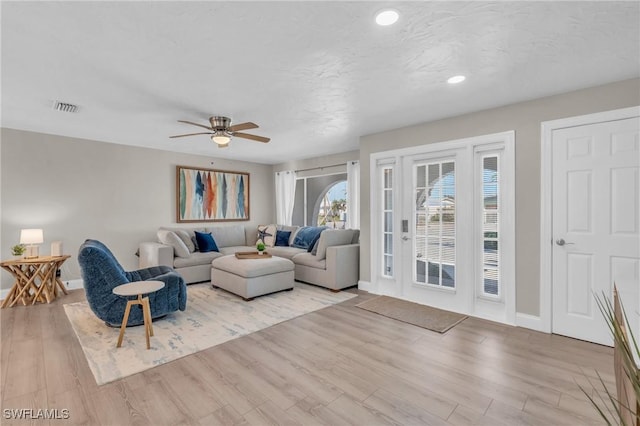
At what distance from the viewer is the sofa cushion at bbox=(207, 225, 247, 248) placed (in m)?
6.05

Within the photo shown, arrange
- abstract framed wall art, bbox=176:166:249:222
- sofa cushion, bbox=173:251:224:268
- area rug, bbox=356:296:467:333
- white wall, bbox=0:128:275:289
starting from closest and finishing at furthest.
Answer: area rug, bbox=356:296:467:333 < white wall, bbox=0:128:275:289 < sofa cushion, bbox=173:251:224:268 < abstract framed wall art, bbox=176:166:249:222

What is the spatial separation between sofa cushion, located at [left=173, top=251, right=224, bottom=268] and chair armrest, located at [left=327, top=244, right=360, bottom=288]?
2.12 m

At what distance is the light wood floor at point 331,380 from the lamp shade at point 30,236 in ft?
4.06

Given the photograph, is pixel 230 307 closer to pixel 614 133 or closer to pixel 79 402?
pixel 79 402

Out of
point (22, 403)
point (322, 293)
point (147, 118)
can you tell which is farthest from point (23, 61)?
point (322, 293)

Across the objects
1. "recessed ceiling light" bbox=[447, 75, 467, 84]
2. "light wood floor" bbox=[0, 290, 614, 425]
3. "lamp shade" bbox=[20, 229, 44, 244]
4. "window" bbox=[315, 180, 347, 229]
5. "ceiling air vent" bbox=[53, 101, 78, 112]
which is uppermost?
"recessed ceiling light" bbox=[447, 75, 467, 84]

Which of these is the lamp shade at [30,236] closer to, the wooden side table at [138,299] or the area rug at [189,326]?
the area rug at [189,326]

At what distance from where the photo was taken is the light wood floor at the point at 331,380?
1.90 m

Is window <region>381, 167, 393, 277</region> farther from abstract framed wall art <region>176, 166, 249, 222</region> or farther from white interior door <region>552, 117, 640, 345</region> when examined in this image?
abstract framed wall art <region>176, 166, 249, 222</region>

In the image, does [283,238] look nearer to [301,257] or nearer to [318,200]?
[301,257]

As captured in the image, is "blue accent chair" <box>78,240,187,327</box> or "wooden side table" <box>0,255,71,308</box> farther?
"wooden side table" <box>0,255,71,308</box>

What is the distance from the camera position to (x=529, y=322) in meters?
3.19

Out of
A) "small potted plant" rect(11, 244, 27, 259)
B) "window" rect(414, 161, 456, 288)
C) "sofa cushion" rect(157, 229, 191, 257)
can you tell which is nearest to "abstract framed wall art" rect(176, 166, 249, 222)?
"sofa cushion" rect(157, 229, 191, 257)

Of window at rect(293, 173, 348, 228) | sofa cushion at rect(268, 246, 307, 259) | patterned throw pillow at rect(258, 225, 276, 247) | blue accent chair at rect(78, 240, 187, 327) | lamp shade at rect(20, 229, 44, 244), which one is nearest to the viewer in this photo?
blue accent chair at rect(78, 240, 187, 327)
